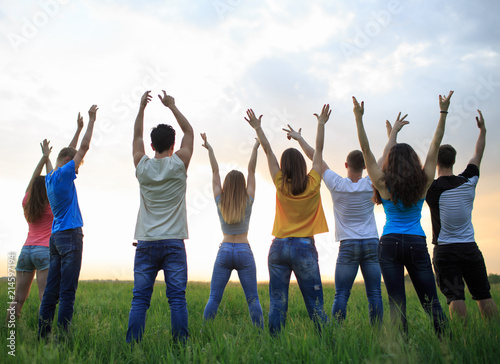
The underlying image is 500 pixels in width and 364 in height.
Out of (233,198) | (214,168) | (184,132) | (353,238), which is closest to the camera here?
(184,132)

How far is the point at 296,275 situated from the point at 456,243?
2.08 m

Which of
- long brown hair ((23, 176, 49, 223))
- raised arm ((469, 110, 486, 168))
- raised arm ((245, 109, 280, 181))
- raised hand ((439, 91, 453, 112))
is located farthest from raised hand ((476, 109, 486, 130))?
long brown hair ((23, 176, 49, 223))

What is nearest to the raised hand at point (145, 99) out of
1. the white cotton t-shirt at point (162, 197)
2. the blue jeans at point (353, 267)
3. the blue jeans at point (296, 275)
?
the white cotton t-shirt at point (162, 197)

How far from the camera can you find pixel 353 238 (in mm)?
4906

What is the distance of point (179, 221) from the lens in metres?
4.42

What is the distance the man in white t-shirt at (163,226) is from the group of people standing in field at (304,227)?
11 millimetres

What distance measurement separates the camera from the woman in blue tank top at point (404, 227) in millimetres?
3943

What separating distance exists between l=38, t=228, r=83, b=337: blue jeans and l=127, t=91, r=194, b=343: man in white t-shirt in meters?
1.17

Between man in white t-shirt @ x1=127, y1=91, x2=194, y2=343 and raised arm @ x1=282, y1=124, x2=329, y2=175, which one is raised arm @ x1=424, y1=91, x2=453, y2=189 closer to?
raised arm @ x1=282, y1=124, x2=329, y2=175

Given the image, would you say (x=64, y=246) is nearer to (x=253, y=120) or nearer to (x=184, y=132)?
(x=184, y=132)

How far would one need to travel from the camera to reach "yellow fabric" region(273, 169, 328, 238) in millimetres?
4520

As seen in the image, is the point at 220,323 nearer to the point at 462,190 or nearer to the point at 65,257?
the point at 65,257

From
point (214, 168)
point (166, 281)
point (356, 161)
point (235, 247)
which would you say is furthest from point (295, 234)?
point (214, 168)

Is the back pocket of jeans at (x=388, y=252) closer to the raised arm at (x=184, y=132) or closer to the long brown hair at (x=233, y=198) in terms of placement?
the long brown hair at (x=233, y=198)
